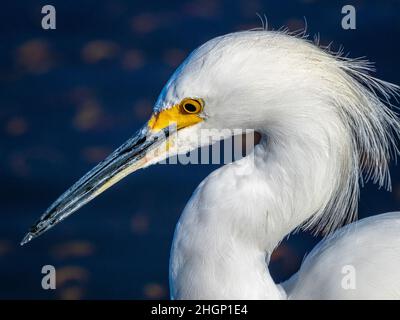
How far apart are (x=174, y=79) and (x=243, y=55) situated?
0.21 meters

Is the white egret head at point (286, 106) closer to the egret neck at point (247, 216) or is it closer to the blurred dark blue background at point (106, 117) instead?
Result: the egret neck at point (247, 216)

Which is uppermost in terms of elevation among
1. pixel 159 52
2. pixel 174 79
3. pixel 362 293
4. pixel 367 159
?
pixel 159 52

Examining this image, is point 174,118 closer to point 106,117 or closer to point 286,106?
point 286,106

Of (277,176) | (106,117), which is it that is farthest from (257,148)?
(106,117)

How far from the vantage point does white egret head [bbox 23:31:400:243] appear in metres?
2.27

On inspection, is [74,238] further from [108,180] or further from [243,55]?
[243,55]

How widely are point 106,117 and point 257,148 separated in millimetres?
2037

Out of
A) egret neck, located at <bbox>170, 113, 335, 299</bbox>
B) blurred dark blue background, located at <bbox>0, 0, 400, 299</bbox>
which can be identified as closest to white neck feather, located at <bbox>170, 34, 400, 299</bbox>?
egret neck, located at <bbox>170, 113, 335, 299</bbox>

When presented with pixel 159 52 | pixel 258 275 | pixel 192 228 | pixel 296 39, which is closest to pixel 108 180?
pixel 192 228

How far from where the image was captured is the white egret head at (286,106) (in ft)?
7.45

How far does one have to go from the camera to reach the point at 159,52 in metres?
4.46

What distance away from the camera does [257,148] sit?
2350mm

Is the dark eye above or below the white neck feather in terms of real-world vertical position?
above

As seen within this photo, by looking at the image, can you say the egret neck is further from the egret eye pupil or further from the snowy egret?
the egret eye pupil
